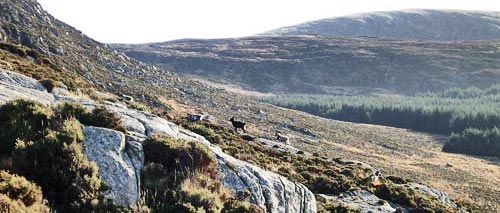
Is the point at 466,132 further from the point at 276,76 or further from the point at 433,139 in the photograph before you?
the point at 276,76

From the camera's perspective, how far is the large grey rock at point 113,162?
10.0 metres

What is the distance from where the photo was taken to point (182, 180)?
11.0 meters

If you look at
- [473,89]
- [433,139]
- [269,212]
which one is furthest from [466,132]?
[269,212]

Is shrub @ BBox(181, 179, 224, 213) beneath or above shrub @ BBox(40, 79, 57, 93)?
beneath

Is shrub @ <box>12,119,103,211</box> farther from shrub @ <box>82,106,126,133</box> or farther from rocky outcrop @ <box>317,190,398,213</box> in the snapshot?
rocky outcrop @ <box>317,190,398,213</box>

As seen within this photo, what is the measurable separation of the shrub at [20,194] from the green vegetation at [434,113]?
9584cm

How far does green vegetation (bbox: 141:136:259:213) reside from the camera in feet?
33.6

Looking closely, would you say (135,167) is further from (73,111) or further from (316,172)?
(316,172)

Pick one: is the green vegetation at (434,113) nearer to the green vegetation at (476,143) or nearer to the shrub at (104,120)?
the green vegetation at (476,143)

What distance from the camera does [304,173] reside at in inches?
1024

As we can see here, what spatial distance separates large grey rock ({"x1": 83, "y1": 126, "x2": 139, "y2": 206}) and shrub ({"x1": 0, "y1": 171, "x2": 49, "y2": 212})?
1.36 metres

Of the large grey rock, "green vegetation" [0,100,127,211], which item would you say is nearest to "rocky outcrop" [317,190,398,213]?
the large grey rock

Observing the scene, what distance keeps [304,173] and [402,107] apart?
4626 inches

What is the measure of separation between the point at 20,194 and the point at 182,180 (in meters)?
3.56
